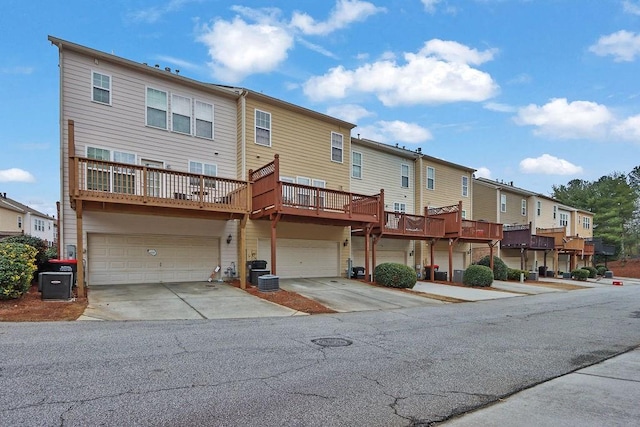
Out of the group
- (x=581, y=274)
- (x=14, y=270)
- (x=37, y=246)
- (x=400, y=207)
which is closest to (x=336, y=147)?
(x=400, y=207)

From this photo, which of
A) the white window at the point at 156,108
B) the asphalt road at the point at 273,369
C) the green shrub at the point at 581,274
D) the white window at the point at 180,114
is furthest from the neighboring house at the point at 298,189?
the green shrub at the point at 581,274

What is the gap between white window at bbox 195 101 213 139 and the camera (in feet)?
52.1

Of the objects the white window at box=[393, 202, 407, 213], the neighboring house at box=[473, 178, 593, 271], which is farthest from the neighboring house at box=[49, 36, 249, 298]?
the neighboring house at box=[473, 178, 593, 271]

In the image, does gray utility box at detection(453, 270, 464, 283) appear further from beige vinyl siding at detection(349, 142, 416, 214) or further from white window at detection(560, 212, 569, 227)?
white window at detection(560, 212, 569, 227)

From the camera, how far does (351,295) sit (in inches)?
562

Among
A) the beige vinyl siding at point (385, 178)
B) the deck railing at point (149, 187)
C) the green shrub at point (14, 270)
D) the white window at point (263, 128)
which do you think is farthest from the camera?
the beige vinyl siding at point (385, 178)

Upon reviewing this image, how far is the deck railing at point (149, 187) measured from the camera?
11328mm

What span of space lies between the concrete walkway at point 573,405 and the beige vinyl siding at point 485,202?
27614mm

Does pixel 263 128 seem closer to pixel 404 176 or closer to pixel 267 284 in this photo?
pixel 267 284

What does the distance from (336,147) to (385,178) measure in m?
4.40

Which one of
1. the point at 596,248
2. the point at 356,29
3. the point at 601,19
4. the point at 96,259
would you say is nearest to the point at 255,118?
the point at 356,29

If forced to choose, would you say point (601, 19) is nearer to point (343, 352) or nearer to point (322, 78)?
point (322, 78)

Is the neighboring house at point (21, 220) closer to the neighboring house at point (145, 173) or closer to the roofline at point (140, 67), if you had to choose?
the neighboring house at point (145, 173)

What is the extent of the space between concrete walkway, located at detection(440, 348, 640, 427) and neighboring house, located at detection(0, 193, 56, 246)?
33858 mm
